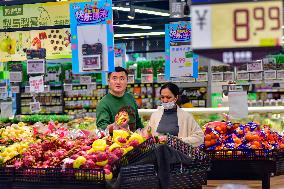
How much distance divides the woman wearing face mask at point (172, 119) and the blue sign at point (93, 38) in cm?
168

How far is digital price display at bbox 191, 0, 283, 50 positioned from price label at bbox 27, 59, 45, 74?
640 cm

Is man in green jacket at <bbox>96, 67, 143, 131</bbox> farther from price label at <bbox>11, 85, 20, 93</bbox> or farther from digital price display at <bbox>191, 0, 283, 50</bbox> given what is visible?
price label at <bbox>11, 85, 20, 93</bbox>

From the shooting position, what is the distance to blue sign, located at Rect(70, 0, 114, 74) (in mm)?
7188

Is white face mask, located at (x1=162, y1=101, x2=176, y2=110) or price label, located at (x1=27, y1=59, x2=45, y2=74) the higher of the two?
price label, located at (x1=27, y1=59, x2=45, y2=74)

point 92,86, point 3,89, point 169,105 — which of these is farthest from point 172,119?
point 92,86

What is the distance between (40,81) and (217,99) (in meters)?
5.92

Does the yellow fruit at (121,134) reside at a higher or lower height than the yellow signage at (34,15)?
lower

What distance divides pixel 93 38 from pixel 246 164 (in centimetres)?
317

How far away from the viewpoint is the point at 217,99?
43.4ft

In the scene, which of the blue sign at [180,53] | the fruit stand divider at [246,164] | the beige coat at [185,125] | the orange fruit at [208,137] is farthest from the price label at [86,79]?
the fruit stand divider at [246,164]

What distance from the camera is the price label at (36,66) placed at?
8.57m

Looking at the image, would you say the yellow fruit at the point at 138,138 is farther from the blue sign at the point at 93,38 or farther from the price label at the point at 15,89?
the price label at the point at 15,89

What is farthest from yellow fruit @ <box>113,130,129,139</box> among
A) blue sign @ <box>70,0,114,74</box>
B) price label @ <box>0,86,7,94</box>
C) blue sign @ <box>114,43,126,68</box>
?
blue sign @ <box>114,43,126,68</box>

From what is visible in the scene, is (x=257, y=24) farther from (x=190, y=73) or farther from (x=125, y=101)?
(x=190, y=73)
